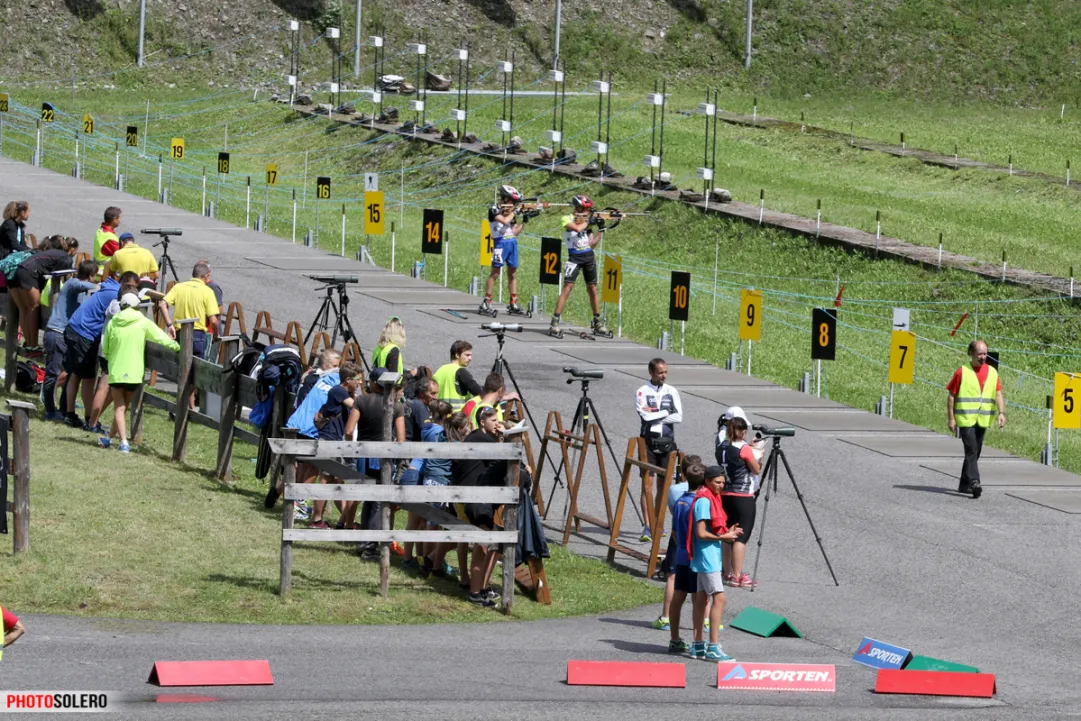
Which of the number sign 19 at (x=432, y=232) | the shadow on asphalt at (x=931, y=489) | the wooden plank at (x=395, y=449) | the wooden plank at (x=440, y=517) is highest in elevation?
the number sign 19 at (x=432, y=232)

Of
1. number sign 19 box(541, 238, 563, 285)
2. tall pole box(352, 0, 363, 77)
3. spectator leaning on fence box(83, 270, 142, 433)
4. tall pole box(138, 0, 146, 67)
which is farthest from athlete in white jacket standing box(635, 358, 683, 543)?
tall pole box(138, 0, 146, 67)

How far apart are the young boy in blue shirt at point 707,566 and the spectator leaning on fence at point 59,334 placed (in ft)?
28.3

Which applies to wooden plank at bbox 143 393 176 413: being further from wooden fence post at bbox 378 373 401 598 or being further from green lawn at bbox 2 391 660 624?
wooden fence post at bbox 378 373 401 598

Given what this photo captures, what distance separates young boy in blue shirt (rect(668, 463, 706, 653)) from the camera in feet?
44.0

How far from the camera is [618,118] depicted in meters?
51.2

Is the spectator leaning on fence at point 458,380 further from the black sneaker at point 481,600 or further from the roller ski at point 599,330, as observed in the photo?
the roller ski at point 599,330

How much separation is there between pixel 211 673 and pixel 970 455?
10549 millimetres

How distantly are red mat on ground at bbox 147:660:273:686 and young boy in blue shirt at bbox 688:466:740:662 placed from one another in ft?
10.9

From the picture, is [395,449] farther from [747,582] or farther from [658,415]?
[658,415]

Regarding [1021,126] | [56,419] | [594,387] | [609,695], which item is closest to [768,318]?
[594,387]

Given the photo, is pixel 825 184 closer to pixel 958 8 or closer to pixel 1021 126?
pixel 1021 126

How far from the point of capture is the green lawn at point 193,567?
1362 centimetres

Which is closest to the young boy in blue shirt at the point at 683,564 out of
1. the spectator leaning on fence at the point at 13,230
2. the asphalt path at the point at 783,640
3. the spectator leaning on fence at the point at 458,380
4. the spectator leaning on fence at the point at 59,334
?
the asphalt path at the point at 783,640

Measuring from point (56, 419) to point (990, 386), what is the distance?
1004 cm
